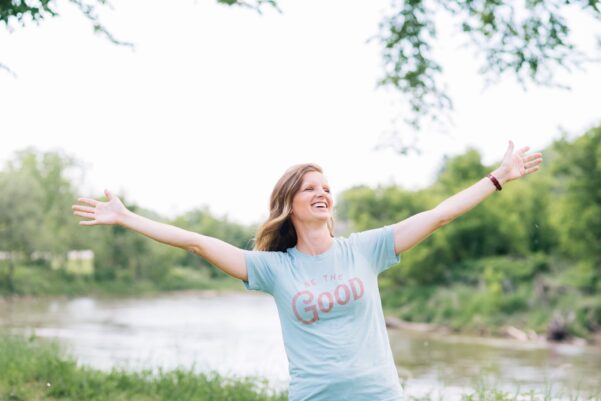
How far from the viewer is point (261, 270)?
285cm

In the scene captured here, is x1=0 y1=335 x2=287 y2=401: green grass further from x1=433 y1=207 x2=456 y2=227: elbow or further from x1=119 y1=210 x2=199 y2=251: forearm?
x1=433 y1=207 x2=456 y2=227: elbow

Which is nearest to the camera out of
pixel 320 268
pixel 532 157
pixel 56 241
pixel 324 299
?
pixel 324 299

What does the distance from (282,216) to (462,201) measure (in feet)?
2.32

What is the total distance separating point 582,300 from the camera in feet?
84.3

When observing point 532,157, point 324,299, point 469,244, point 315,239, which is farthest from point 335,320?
point 469,244

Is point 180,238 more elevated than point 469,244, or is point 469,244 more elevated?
point 469,244

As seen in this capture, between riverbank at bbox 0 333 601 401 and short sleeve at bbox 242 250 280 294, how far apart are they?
321 centimetres

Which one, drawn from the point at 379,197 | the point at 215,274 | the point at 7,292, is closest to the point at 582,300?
the point at 379,197

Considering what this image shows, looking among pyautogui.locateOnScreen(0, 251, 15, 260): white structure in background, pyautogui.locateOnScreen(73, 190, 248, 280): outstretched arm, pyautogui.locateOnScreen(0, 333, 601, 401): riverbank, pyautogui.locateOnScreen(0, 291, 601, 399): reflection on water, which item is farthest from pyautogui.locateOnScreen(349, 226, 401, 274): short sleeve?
pyautogui.locateOnScreen(0, 251, 15, 260): white structure in background

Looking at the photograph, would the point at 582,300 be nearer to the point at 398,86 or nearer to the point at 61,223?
the point at 398,86

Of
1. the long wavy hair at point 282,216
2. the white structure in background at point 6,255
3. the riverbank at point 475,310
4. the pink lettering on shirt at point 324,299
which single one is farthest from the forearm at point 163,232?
Result: the white structure in background at point 6,255

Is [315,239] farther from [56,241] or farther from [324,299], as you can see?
[56,241]

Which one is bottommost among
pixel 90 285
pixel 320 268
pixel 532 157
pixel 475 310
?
pixel 320 268

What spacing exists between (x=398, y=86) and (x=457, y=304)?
23.7 metres
